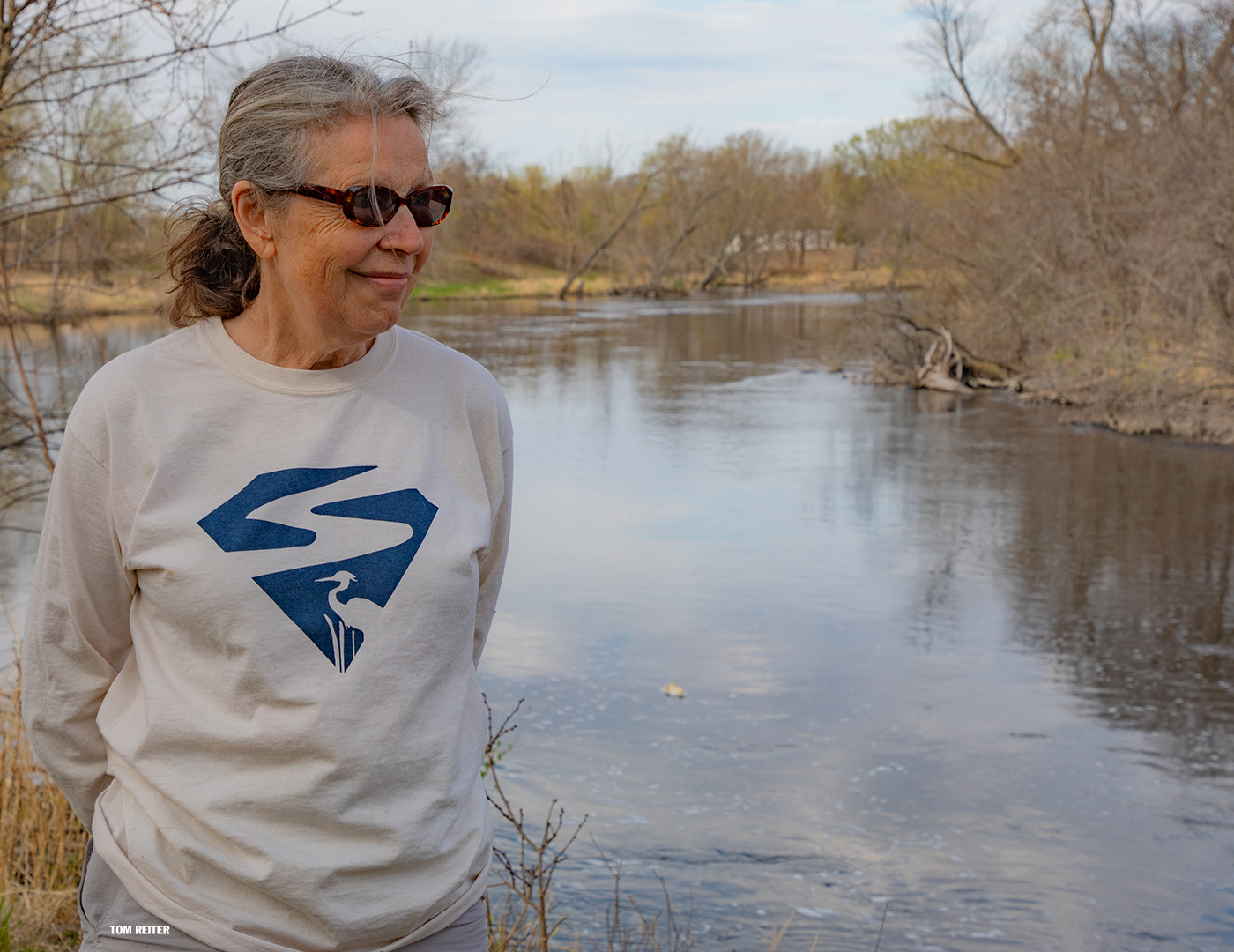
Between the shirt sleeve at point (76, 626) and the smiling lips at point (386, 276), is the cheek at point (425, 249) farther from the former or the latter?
the shirt sleeve at point (76, 626)

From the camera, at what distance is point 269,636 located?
1.72m

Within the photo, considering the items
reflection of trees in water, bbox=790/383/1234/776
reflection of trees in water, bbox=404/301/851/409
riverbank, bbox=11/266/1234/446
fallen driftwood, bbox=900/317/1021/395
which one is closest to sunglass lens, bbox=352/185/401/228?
reflection of trees in water, bbox=790/383/1234/776

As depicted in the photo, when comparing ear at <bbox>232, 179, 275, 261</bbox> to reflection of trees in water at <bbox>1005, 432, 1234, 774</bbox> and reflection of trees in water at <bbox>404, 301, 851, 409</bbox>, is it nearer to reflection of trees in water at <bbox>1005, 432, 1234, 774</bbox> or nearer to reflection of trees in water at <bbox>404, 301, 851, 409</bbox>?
reflection of trees in water at <bbox>1005, 432, 1234, 774</bbox>

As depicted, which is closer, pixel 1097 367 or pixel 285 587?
pixel 285 587

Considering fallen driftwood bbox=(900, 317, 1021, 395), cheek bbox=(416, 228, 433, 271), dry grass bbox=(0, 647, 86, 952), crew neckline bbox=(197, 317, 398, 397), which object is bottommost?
dry grass bbox=(0, 647, 86, 952)

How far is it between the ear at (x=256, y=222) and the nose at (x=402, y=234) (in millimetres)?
176

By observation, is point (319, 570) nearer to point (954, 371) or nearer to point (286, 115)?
point (286, 115)

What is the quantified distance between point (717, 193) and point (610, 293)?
9361 millimetres

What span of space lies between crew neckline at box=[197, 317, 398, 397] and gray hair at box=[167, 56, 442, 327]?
0.08 metres

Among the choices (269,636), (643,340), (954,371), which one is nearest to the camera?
(269,636)

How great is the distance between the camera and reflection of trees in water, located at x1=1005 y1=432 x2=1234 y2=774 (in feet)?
23.7

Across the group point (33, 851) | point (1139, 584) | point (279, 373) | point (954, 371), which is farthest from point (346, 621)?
point (954, 371)

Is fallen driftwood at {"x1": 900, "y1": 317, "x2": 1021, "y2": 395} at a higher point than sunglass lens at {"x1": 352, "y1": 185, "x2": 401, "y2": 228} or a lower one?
→ lower

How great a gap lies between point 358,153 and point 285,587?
2.16 ft
